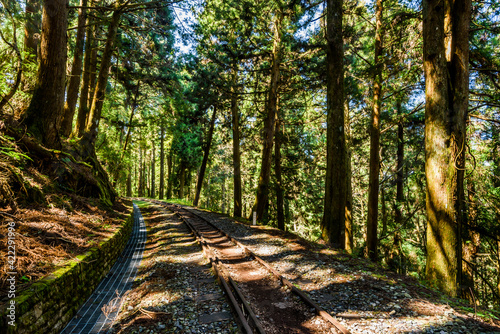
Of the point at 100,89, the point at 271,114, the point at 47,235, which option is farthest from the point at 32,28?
the point at 271,114

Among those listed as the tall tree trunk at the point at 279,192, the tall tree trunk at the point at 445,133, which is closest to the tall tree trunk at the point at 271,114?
the tall tree trunk at the point at 279,192

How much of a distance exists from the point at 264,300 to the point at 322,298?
108 cm

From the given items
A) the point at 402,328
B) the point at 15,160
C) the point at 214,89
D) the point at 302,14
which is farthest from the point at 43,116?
the point at 302,14

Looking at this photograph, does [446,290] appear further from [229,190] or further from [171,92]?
[229,190]

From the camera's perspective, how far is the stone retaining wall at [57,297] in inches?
112

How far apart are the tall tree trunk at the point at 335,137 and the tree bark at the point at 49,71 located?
789cm

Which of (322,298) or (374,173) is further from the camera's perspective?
(374,173)

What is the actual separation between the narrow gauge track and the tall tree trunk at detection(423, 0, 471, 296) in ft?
10.0

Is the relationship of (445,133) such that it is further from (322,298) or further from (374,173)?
(374,173)

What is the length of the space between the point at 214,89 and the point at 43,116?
8.08 m

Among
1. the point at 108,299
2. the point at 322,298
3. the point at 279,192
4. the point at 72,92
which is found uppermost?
the point at 72,92

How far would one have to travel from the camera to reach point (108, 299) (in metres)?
4.77

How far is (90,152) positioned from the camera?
406 inches

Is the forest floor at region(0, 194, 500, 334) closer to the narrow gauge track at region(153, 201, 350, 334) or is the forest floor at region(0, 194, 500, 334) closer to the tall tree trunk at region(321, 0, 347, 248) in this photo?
the narrow gauge track at region(153, 201, 350, 334)
